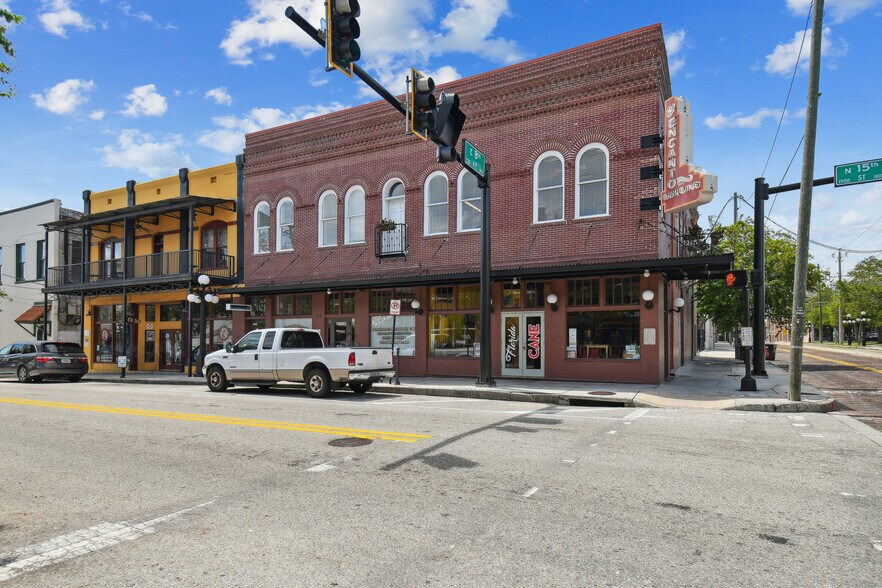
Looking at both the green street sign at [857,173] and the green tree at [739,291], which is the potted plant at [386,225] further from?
the green tree at [739,291]

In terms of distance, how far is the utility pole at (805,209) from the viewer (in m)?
11.6

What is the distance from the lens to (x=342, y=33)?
7629 millimetres

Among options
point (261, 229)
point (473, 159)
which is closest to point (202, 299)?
point (261, 229)

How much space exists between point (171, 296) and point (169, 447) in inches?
784

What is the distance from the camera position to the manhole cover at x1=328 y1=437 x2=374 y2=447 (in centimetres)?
778

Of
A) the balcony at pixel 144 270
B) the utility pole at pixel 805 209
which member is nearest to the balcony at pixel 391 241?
the balcony at pixel 144 270

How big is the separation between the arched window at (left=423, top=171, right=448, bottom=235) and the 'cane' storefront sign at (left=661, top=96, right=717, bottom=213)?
6926 millimetres

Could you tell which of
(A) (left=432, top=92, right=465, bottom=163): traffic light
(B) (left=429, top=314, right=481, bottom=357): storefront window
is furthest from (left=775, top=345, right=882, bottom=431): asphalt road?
(B) (left=429, top=314, right=481, bottom=357): storefront window

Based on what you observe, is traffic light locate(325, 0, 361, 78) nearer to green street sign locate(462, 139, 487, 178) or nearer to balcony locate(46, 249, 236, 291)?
green street sign locate(462, 139, 487, 178)

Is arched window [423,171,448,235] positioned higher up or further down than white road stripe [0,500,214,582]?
higher up

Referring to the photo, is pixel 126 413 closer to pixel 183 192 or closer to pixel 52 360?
pixel 52 360

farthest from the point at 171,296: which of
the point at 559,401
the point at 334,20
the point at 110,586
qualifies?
the point at 110,586

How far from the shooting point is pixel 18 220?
103 feet

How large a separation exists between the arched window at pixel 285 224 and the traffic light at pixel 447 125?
12.5 metres
